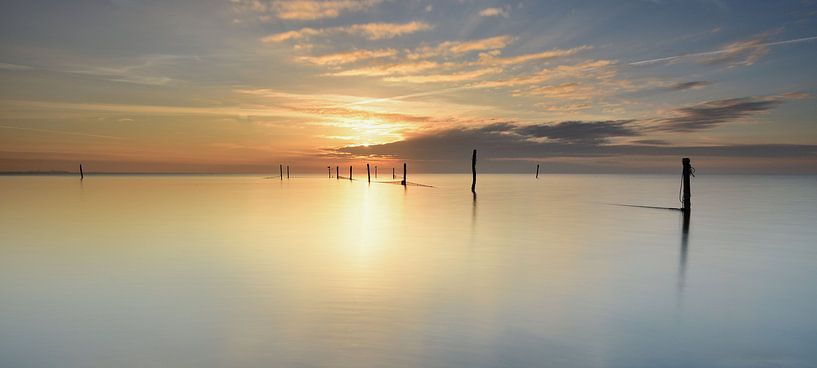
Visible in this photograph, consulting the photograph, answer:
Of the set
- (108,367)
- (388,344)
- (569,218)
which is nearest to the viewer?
(108,367)

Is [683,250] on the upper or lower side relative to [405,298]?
lower

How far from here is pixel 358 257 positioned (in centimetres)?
1472

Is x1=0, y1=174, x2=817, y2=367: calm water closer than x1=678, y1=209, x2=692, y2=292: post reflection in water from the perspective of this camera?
Yes

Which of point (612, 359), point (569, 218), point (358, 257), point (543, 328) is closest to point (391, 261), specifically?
point (358, 257)

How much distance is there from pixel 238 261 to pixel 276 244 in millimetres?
3472

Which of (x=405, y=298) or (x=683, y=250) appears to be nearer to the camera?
(x=405, y=298)

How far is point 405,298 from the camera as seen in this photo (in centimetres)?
972

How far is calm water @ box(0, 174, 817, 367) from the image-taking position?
22.0 ft

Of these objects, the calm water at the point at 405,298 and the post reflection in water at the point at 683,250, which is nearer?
the calm water at the point at 405,298

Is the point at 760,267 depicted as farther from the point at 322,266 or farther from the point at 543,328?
the point at 322,266

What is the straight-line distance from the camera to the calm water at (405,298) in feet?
22.0

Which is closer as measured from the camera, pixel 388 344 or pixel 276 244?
pixel 388 344

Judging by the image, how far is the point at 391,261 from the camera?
551 inches

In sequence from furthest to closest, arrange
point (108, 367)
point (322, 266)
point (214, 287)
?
1. point (322, 266)
2. point (214, 287)
3. point (108, 367)
